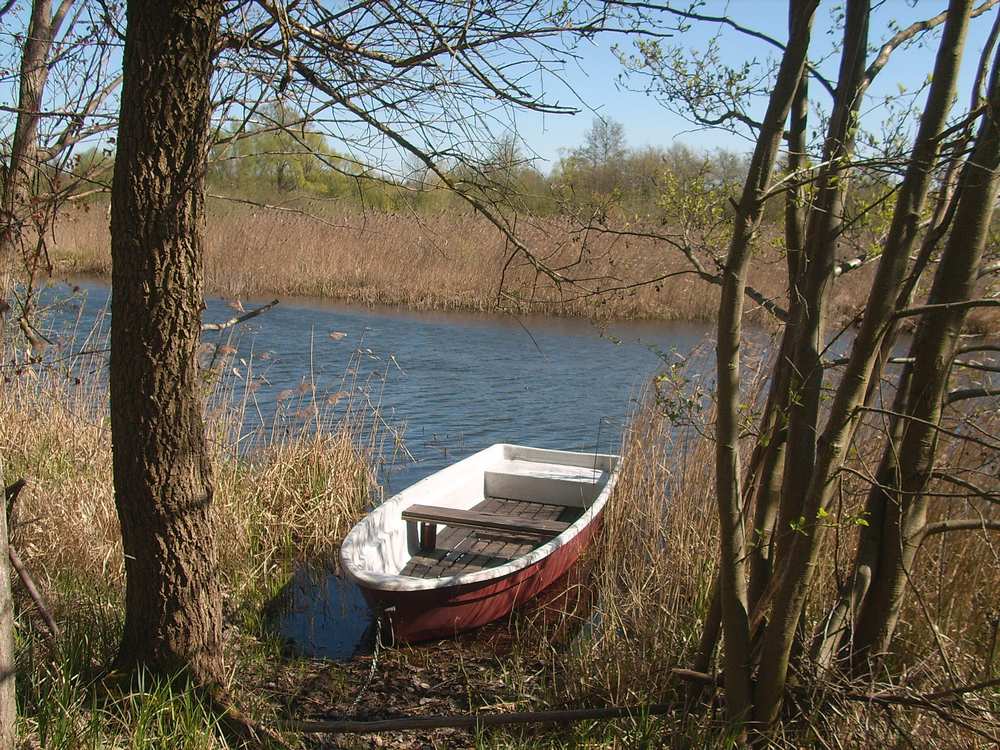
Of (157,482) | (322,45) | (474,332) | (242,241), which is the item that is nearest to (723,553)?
(157,482)

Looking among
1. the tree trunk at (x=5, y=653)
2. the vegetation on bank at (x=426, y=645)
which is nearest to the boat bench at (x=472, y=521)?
the vegetation on bank at (x=426, y=645)

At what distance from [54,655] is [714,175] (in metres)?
2.60

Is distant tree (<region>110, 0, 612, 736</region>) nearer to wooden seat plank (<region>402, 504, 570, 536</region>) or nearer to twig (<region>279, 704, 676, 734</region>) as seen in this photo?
twig (<region>279, 704, 676, 734</region>)

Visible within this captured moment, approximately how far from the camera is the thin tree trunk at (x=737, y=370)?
7.35 ft

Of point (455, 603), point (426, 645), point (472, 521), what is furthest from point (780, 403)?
point (472, 521)

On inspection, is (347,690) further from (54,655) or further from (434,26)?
(434,26)

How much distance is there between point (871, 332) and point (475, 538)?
152 inches

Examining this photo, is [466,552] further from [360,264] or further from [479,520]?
[360,264]

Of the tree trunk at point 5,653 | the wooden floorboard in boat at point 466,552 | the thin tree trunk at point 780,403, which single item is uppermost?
the thin tree trunk at point 780,403

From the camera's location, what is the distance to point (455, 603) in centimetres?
468

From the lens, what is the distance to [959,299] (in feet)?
8.52

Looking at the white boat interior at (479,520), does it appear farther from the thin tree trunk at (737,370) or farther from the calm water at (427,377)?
the thin tree trunk at (737,370)

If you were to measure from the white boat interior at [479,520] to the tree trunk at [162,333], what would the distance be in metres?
1.68

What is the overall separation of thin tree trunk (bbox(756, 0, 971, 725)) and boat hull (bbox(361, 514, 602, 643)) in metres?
2.26
